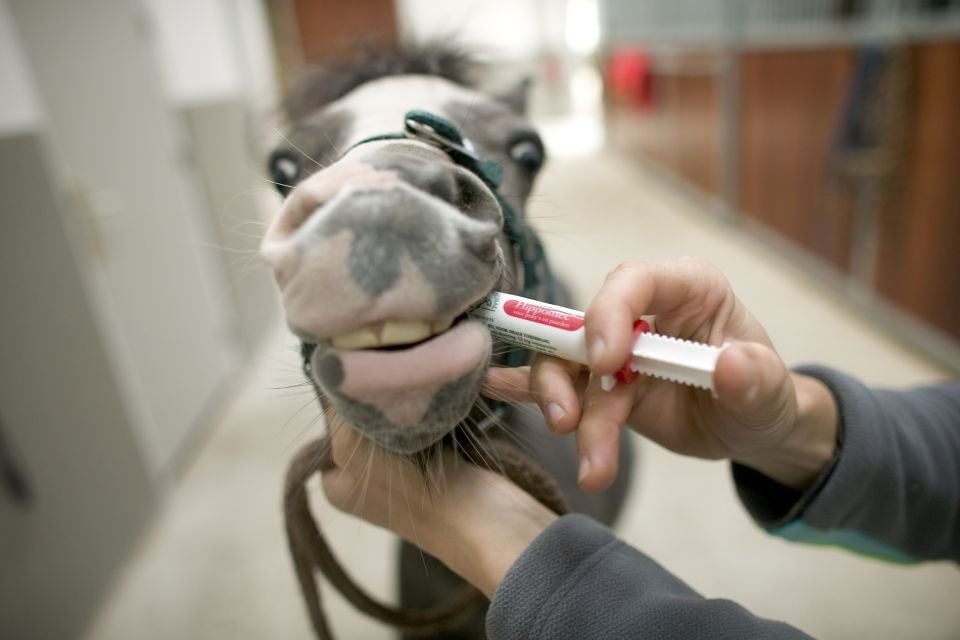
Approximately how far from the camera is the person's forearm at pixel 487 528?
16.4 inches

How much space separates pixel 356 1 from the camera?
5.88 m

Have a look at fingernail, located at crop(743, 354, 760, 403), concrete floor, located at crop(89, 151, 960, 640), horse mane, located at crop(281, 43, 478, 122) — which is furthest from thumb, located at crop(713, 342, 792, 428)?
horse mane, located at crop(281, 43, 478, 122)

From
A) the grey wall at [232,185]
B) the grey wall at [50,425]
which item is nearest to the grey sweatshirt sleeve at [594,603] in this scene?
the grey wall at [50,425]

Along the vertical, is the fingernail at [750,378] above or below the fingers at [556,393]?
above

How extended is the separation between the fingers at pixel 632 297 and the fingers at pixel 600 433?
5cm

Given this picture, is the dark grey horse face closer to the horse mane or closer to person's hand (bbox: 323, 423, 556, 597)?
person's hand (bbox: 323, 423, 556, 597)

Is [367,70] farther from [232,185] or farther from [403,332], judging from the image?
[232,185]

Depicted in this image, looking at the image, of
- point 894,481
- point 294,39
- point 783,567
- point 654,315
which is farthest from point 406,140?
point 294,39

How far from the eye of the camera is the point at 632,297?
0.33 meters

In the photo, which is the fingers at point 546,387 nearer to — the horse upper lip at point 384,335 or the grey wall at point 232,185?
the horse upper lip at point 384,335

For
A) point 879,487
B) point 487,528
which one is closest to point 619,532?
point 879,487

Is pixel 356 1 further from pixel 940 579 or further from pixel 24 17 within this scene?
pixel 940 579

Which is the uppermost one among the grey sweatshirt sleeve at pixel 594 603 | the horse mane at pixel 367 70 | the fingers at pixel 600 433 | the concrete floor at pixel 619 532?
the horse mane at pixel 367 70

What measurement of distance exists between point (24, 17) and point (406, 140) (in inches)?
45.6
